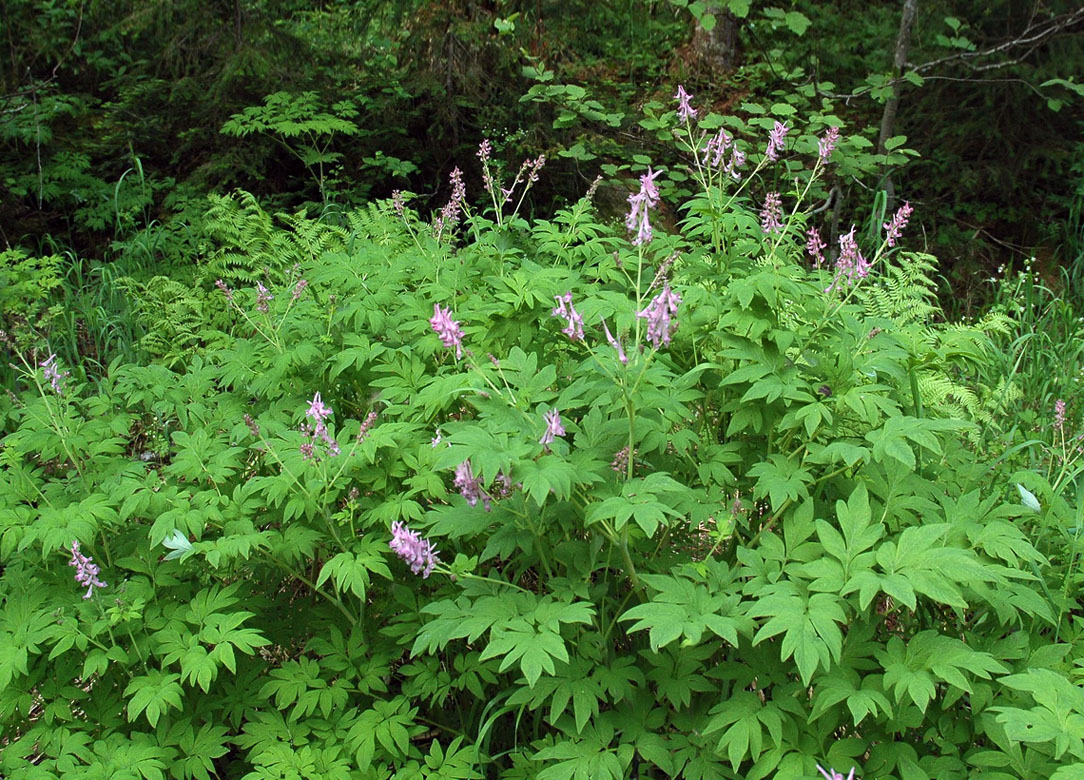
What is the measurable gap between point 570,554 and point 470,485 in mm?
374

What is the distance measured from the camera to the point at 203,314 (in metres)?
5.14

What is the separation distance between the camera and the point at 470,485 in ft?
6.56

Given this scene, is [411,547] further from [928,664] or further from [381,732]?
[928,664]

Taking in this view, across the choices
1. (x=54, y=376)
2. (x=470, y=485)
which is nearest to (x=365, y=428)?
(x=470, y=485)

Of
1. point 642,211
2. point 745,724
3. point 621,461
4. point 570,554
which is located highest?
point 642,211

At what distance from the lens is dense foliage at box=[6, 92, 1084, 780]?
1944 millimetres

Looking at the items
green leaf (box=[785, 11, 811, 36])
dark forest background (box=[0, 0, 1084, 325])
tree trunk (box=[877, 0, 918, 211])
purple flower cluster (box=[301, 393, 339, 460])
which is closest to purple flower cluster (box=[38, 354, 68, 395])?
purple flower cluster (box=[301, 393, 339, 460])

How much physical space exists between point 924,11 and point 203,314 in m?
6.01

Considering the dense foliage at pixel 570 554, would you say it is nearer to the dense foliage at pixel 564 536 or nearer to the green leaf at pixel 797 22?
the dense foliage at pixel 564 536

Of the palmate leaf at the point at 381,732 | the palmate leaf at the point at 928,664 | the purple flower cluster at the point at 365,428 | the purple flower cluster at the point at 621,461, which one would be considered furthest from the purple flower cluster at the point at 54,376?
the palmate leaf at the point at 928,664

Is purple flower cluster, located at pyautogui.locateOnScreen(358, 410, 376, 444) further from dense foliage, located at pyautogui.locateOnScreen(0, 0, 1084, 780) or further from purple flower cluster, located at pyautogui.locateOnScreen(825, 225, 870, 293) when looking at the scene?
purple flower cluster, located at pyautogui.locateOnScreen(825, 225, 870, 293)

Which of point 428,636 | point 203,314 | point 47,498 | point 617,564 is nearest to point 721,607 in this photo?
point 617,564

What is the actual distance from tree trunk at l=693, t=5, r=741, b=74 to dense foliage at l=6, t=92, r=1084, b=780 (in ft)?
21.5

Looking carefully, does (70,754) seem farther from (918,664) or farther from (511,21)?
Result: (511,21)
